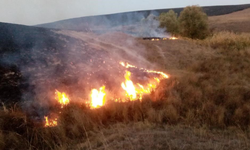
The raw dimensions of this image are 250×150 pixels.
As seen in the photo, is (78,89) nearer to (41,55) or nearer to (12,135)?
(41,55)

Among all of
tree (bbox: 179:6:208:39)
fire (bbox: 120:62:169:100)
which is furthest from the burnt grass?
tree (bbox: 179:6:208:39)

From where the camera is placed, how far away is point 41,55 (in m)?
5.68

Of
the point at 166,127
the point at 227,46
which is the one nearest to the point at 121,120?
the point at 166,127

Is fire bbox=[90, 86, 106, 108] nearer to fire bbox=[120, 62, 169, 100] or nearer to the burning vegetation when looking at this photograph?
the burning vegetation

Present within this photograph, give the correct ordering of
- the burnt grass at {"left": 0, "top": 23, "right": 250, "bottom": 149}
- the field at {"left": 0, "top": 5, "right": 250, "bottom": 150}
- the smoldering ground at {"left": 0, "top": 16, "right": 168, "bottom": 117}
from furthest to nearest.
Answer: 1. the smoldering ground at {"left": 0, "top": 16, "right": 168, "bottom": 117}
2. the burnt grass at {"left": 0, "top": 23, "right": 250, "bottom": 149}
3. the field at {"left": 0, "top": 5, "right": 250, "bottom": 150}

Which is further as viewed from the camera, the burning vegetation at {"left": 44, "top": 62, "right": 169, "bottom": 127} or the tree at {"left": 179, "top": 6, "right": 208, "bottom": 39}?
the tree at {"left": 179, "top": 6, "right": 208, "bottom": 39}

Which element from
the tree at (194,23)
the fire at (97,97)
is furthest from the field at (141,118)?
the tree at (194,23)

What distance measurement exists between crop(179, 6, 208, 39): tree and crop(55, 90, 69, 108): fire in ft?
55.7

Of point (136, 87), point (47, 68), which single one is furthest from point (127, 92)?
point (47, 68)

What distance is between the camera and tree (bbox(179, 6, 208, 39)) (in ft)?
64.6

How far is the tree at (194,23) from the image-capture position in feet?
64.6

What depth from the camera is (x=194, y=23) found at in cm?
A: 1986

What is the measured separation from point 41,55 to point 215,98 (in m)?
4.16

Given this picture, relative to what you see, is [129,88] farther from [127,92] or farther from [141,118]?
[141,118]
